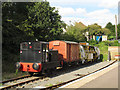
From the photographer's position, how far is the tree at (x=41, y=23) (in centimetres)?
2214

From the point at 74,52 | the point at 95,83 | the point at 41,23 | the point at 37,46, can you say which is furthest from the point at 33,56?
the point at 41,23

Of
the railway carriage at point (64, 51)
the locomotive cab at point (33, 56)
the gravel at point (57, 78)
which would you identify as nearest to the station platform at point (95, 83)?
the gravel at point (57, 78)

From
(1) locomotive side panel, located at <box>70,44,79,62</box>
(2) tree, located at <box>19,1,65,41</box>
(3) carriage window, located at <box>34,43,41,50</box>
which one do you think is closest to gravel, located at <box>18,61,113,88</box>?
(1) locomotive side panel, located at <box>70,44,79,62</box>

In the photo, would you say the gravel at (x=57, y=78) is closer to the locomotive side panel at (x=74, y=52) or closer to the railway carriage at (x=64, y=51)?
the railway carriage at (x=64, y=51)

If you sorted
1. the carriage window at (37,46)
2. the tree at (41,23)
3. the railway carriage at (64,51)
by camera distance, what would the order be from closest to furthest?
the carriage window at (37,46) < the railway carriage at (64,51) < the tree at (41,23)

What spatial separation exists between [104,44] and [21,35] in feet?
87.1

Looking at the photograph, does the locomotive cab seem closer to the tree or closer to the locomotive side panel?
the locomotive side panel

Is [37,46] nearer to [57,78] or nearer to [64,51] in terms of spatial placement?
[57,78]

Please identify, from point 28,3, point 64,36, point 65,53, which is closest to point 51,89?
point 65,53

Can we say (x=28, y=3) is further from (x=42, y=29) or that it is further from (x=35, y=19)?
(x=42, y=29)

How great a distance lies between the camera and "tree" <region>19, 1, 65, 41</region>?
22.1 meters

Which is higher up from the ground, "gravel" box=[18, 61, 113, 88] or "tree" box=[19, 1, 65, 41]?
"tree" box=[19, 1, 65, 41]

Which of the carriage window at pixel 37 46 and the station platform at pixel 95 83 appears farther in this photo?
the carriage window at pixel 37 46

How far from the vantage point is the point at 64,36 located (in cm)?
3522
